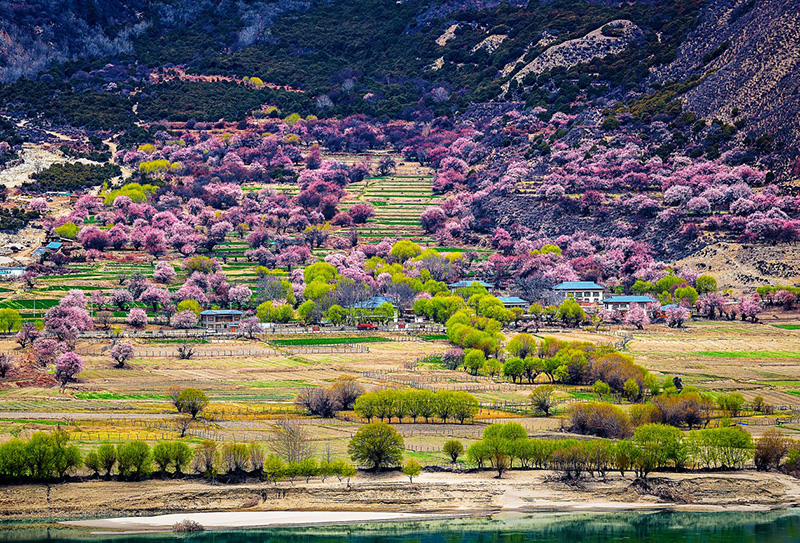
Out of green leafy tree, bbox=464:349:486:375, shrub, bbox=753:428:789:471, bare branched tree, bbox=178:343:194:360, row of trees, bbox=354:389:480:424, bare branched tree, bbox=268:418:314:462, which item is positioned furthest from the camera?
bare branched tree, bbox=178:343:194:360

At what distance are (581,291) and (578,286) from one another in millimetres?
890

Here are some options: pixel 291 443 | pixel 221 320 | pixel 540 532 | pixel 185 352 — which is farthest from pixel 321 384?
pixel 221 320

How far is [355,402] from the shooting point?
285ft

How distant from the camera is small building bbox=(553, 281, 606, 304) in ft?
480

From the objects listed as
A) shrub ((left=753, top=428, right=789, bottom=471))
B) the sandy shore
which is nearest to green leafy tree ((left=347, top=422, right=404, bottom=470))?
the sandy shore

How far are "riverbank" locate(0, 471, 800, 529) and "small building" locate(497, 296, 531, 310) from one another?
67.6 metres

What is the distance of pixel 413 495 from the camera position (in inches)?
2795

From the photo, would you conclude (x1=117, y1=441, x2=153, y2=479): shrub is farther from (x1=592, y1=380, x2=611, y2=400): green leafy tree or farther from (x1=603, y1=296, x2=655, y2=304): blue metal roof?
(x1=603, y1=296, x2=655, y2=304): blue metal roof

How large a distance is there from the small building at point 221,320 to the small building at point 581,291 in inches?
1714

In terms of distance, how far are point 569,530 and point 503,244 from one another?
103m

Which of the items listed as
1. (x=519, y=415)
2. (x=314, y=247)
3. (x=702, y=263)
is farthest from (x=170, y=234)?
(x=519, y=415)

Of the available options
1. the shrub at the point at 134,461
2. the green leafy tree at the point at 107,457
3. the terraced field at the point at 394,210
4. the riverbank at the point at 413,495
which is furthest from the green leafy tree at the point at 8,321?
the terraced field at the point at 394,210

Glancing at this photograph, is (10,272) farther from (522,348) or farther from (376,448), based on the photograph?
(376,448)

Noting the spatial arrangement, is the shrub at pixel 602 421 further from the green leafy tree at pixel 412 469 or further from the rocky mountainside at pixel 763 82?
the rocky mountainside at pixel 763 82
